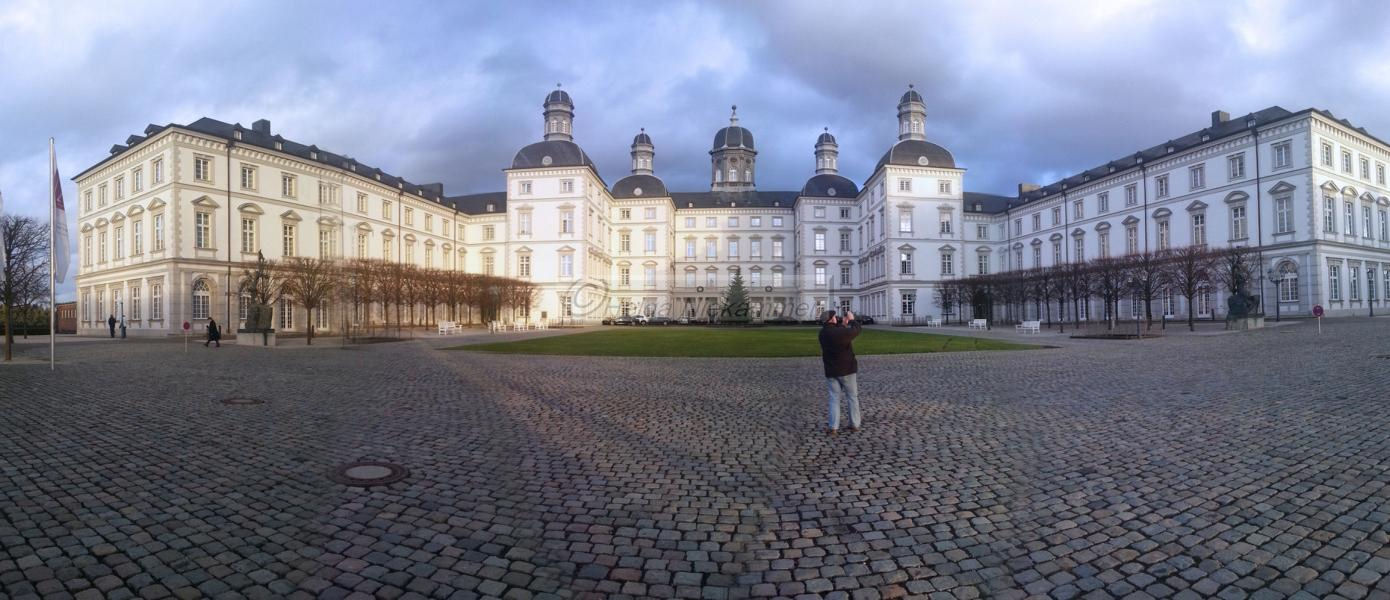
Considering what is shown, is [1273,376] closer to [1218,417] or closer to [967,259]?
[1218,417]

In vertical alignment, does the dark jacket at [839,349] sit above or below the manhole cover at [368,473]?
above

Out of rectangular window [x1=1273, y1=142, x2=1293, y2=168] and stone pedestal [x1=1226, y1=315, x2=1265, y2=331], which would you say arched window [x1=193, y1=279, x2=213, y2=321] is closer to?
stone pedestal [x1=1226, y1=315, x2=1265, y2=331]

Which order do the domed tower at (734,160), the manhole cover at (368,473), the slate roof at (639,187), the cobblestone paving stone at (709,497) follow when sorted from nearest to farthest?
the cobblestone paving stone at (709,497)
the manhole cover at (368,473)
the slate roof at (639,187)
the domed tower at (734,160)

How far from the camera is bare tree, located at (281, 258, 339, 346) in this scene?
110 ft

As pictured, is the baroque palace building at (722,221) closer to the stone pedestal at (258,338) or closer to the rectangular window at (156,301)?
the rectangular window at (156,301)

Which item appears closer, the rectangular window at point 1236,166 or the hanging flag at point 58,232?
the hanging flag at point 58,232

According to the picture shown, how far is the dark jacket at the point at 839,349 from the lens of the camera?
8.02 m

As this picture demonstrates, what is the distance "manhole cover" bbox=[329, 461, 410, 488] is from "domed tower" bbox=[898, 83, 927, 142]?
78750 millimetres

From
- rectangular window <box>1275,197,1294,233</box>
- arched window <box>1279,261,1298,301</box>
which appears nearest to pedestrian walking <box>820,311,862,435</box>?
arched window <box>1279,261,1298,301</box>

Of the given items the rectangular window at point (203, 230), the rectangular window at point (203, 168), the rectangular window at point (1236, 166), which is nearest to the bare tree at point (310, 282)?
the rectangular window at point (203, 230)

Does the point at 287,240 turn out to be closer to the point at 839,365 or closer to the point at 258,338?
the point at 258,338

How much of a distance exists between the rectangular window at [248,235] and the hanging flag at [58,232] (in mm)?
32683

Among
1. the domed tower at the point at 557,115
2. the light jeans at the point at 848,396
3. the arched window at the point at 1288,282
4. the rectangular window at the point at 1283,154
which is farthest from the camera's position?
the domed tower at the point at 557,115

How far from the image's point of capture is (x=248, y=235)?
153 ft
